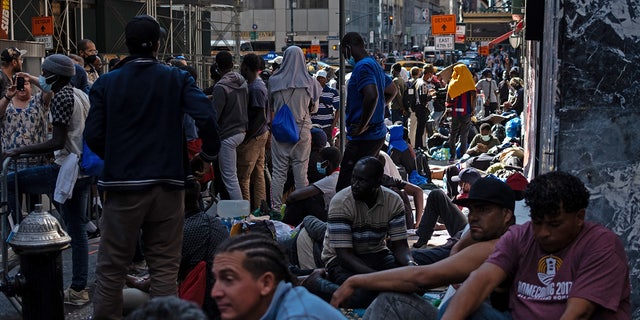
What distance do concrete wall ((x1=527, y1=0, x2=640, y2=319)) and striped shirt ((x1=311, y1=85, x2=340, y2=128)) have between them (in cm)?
767

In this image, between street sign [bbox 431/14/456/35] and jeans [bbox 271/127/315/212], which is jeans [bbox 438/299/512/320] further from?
street sign [bbox 431/14/456/35]

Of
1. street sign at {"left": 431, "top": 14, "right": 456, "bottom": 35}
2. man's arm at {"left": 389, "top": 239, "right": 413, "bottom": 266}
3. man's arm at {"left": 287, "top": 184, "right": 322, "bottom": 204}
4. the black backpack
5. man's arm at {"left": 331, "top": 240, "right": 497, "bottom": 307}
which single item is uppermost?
street sign at {"left": 431, "top": 14, "right": 456, "bottom": 35}

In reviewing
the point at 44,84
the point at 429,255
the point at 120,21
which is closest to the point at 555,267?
the point at 429,255

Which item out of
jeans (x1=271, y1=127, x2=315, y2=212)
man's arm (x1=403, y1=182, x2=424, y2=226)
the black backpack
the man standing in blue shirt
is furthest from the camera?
the black backpack

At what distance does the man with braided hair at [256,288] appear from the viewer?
119 inches

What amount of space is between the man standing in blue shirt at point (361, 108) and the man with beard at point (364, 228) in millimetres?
1641

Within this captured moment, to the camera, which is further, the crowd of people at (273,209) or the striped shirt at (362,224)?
the striped shirt at (362,224)

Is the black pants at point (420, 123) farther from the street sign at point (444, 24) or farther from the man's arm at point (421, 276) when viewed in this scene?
the street sign at point (444, 24)

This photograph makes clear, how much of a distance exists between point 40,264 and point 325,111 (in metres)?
7.76

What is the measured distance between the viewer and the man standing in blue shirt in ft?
26.9

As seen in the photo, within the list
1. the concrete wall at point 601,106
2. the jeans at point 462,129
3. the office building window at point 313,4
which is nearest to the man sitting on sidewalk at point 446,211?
the concrete wall at point 601,106

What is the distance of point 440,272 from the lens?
15.0ft

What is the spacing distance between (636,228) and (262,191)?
5.69 metres

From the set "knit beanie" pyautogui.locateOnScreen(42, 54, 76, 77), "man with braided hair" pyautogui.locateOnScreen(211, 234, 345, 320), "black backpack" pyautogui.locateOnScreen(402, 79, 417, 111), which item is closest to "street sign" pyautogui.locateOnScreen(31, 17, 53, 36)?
"black backpack" pyautogui.locateOnScreen(402, 79, 417, 111)
